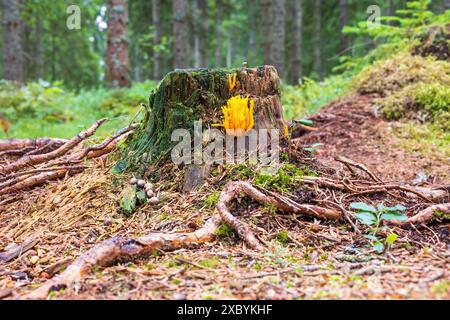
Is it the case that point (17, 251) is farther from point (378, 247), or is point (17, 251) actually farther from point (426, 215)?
point (426, 215)

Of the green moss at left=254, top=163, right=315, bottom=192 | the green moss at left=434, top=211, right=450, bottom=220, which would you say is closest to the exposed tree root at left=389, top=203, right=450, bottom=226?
the green moss at left=434, top=211, right=450, bottom=220

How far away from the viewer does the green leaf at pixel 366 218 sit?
2.54 m

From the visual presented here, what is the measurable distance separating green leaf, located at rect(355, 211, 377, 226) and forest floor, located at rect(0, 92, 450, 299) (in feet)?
0.38

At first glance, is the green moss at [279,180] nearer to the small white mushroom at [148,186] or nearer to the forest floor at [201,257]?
the forest floor at [201,257]

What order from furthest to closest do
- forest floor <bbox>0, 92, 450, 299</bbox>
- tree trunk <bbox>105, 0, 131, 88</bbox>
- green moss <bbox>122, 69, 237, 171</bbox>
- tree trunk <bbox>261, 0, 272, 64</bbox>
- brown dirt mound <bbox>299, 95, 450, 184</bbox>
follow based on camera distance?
tree trunk <bbox>261, 0, 272, 64</bbox>
tree trunk <bbox>105, 0, 131, 88</bbox>
brown dirt mound <bbox>299, 95, 450, 184</bbox>
green moss <bbox>122, 69, 237, 171</bbox>
forest floor <bbox>0, 92, 450, 299</bbox>

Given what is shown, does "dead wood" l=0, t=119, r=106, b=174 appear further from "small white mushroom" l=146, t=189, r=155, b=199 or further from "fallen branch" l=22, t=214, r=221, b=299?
"fallen branch" l=22, t=214, r=221, b=299

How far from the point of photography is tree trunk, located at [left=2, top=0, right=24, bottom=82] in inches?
464

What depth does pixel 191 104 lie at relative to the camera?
3180 millimetres

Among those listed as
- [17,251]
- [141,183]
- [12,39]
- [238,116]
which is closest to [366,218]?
[238,116]

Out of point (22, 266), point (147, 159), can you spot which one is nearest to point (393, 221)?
point (147, 159)

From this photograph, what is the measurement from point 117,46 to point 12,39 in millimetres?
4118

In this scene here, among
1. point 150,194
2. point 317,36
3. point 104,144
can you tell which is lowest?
point 150,194

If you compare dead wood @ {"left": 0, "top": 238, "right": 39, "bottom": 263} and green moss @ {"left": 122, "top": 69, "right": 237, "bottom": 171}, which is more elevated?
green moss @ {"left": 122, "top": 69, "right": 237, "bottom": 171}

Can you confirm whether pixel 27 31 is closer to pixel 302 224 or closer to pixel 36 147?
pixel 36 147
